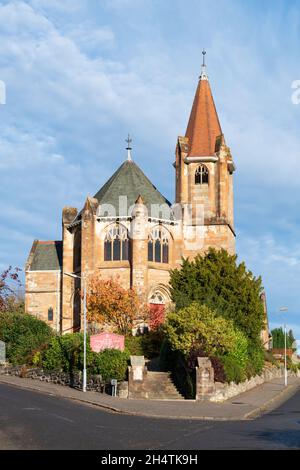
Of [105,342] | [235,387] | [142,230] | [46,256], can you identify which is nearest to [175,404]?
[235,387]

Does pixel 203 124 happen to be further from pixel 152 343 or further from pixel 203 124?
pixel 152 343

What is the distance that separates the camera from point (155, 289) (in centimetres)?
5944

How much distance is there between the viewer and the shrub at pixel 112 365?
1484 inches

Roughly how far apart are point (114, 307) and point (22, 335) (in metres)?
8.32

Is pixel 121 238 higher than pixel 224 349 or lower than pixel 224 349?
higher

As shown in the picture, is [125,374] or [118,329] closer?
[125,374]

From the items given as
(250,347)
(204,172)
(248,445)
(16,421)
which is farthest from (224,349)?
(204,172)

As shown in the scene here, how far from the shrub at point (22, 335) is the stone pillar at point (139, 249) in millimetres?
9204

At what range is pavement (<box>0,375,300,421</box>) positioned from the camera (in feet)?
89.8

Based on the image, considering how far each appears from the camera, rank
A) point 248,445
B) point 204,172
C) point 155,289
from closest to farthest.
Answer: point 248,445 < point 155,289 < point 204,172

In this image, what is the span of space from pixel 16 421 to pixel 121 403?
34.5ft

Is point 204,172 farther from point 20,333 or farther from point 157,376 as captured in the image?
point 157,376

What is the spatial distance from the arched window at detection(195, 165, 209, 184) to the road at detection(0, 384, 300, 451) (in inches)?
→ 1493

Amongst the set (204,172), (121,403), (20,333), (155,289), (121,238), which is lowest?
(121,403)
